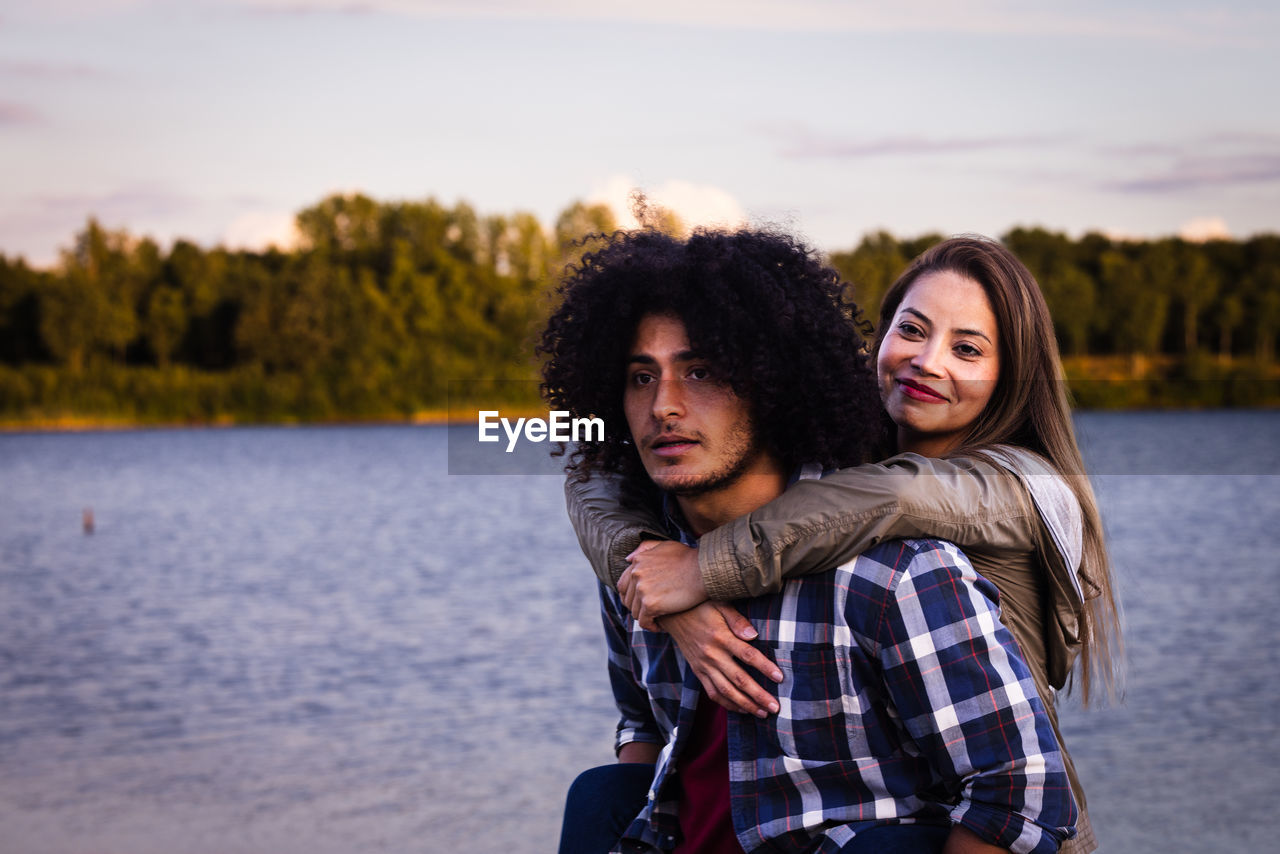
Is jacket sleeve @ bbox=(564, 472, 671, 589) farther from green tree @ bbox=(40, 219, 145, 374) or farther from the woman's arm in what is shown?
green tree @ bbox=(40, 219, 145, 374)

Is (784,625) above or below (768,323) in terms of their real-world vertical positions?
below

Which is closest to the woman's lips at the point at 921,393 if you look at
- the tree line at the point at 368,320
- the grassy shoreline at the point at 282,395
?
the grassy shoreline at the point at 282,395

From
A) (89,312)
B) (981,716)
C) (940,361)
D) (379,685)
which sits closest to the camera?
(981,716)

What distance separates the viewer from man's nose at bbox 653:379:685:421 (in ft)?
8.48

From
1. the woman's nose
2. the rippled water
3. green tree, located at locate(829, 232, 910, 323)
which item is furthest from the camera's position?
green tree, located at locate(829, 232, 910, 323)

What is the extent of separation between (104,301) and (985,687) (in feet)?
304

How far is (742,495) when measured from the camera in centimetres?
267

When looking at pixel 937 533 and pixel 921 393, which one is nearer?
pixel 937 533

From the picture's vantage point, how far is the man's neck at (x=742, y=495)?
267 centimetres

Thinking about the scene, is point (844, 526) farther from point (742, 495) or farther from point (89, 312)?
point (89, 312)

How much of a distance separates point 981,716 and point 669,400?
0.89 meters

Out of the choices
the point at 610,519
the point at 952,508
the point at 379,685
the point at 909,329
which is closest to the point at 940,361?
the point at 909,329

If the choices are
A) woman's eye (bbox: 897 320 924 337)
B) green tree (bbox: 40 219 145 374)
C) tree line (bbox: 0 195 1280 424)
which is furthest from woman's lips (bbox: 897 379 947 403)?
green tree (bbox: 40 219 145 374)

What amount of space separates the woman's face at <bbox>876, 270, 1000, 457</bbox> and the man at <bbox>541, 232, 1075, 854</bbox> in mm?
508
